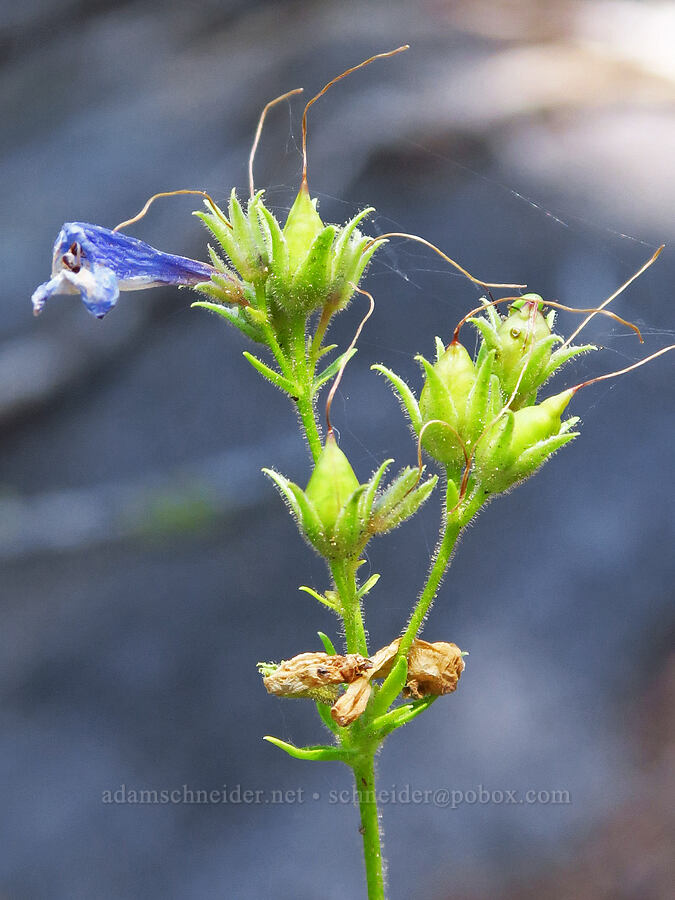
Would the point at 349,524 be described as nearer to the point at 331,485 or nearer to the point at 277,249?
the point at 331,485

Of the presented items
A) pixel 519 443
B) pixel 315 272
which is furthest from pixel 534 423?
pixel 315 272

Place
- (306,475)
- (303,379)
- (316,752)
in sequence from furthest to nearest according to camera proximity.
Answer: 1. (306,475)
2. (303,379)
3. (316,752)

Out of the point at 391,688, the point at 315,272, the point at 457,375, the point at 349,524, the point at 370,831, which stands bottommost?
the point at 370,831

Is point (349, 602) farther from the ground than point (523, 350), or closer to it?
closer to it

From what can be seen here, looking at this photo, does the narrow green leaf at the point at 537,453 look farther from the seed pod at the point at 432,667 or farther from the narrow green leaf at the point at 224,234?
the narrow green leaf at the point at 224,234

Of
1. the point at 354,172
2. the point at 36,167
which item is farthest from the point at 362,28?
the point at 36,167

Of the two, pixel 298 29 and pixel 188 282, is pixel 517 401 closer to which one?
pixel 188 282

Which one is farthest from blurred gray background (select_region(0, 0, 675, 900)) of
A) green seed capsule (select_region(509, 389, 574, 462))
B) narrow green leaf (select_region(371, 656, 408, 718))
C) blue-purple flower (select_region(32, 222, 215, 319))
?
narrow green leaf (select_region(371, 656, 408, 718))
